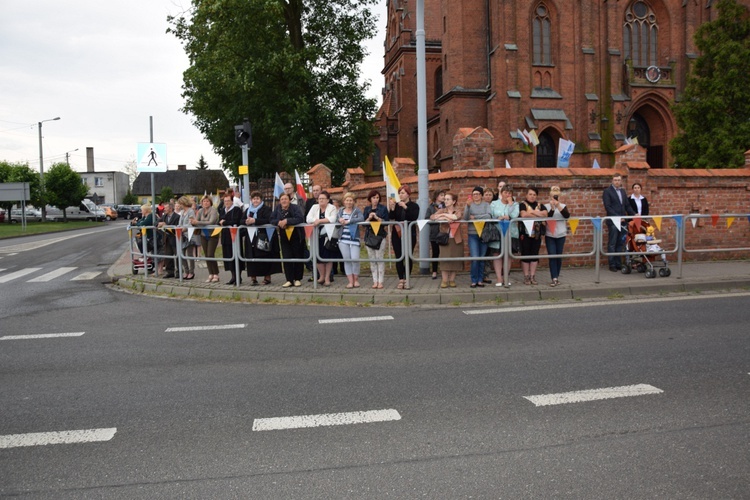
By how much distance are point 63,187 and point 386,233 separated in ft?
180

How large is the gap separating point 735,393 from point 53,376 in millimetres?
6083

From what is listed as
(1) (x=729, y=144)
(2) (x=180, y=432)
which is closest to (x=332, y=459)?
(2) (x=180, y=432)

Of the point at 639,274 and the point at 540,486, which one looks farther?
the point at 639,274

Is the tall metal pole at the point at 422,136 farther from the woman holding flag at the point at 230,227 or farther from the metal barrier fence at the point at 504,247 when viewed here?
the woman holding flag at the point at 230,227

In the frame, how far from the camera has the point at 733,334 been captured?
7.02 metres

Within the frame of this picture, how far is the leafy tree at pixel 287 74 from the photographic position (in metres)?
27.1

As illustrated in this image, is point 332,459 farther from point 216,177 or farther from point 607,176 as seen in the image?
point 216,177

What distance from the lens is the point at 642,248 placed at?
11.8m

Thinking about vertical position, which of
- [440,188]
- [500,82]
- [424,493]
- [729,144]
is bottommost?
[424,493]

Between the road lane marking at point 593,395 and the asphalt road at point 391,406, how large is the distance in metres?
0.03

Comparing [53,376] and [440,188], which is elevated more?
[440,188]

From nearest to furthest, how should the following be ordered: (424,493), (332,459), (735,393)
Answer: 1. (424,493)
2. (332,459)
3. (735,393)

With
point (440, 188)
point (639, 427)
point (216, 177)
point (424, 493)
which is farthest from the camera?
point (216, 177)

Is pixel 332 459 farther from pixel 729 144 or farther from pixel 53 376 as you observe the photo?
pixel 729 144
